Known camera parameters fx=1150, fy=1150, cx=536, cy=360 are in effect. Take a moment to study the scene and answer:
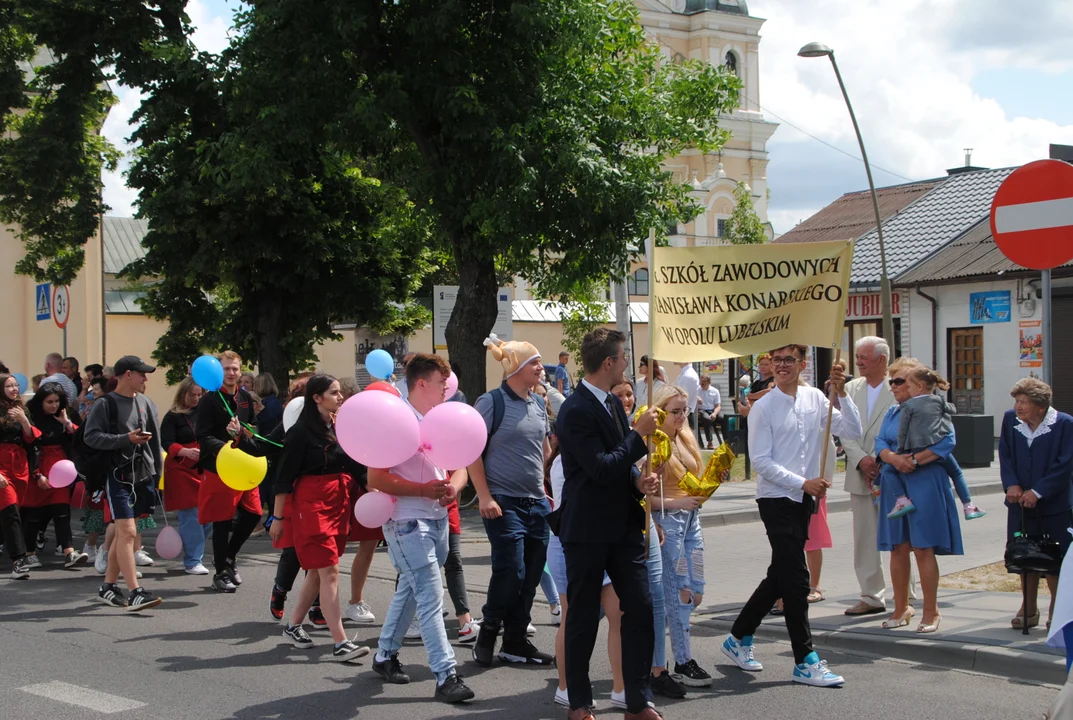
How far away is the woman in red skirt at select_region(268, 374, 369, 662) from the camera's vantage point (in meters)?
7.42

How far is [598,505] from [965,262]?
1028 inches

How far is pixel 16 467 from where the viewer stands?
37.4ft

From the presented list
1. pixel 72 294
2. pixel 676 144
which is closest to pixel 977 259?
pixel 676 144

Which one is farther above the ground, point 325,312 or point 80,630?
point 325,312

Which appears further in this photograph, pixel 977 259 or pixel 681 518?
pixel 977 259

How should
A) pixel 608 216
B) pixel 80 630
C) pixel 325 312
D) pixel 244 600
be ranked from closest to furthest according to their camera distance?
pixel 80 630 → pixel 244 600 → pixel 608 216 → pixel 325 312

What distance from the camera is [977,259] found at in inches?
1141

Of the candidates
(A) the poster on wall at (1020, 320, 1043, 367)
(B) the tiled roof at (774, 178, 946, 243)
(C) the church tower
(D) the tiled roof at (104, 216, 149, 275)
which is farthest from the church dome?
(A) the poster on wall at (1020, 320, 1043, 367)

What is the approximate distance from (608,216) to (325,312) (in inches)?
224

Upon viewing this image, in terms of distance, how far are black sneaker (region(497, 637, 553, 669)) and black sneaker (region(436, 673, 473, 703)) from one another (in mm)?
995

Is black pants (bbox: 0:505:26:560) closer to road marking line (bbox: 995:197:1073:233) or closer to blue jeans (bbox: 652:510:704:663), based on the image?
blue jeans (bbox: 652:510:704:663)

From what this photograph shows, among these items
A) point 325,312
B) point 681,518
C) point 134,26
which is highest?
point 134,26

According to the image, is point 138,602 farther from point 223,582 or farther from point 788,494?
point 788,494

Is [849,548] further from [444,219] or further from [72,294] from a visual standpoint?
[72,294]
